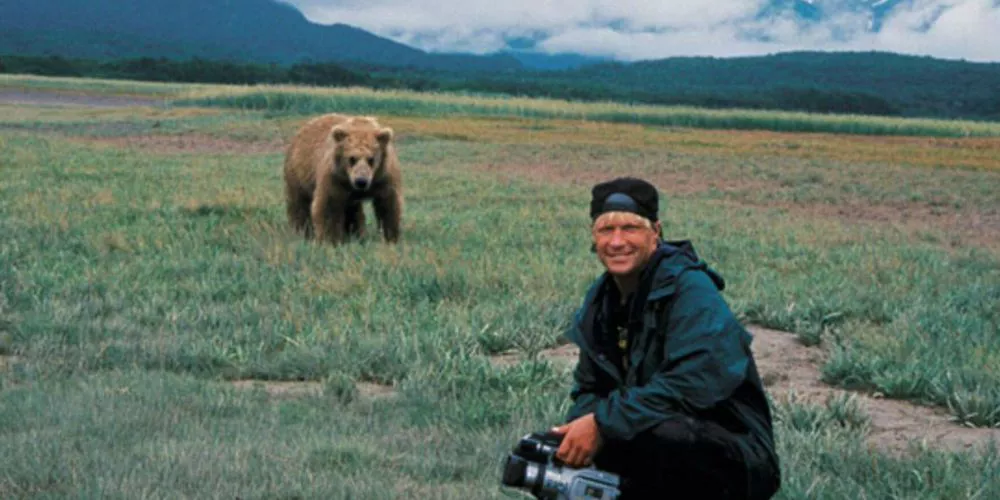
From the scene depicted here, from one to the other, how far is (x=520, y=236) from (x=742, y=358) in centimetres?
932

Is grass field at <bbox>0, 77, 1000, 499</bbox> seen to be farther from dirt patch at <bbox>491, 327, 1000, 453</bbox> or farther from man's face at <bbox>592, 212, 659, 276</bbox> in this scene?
man's face at <bbox>592, 212, 659, 276</bbox>

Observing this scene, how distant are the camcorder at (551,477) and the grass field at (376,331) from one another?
1.03 meters

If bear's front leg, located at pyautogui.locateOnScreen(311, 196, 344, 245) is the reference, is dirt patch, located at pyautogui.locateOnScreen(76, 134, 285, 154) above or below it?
below

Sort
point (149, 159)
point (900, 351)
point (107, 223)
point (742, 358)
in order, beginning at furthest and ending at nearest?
point (149, 159)
point (107, 223)
point (900, 351)
point (742, 358)

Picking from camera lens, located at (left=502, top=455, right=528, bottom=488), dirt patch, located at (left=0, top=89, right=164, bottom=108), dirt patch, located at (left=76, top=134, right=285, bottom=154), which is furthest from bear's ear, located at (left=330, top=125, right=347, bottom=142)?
dirt patch, located at (left=0, top=89, right=164, bottom=108)

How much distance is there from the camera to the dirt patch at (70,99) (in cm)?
5997

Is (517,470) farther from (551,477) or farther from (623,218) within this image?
(623,218)

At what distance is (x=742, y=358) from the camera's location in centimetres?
368

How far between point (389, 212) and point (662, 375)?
330 inches

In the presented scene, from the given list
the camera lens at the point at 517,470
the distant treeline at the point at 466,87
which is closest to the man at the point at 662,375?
the camera lens at the point at 517,470

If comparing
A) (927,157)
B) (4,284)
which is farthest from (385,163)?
(927,157)

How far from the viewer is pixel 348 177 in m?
11.5

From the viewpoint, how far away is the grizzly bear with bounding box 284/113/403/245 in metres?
11.4

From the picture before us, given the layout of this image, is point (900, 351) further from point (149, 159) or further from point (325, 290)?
point (149, 159)
